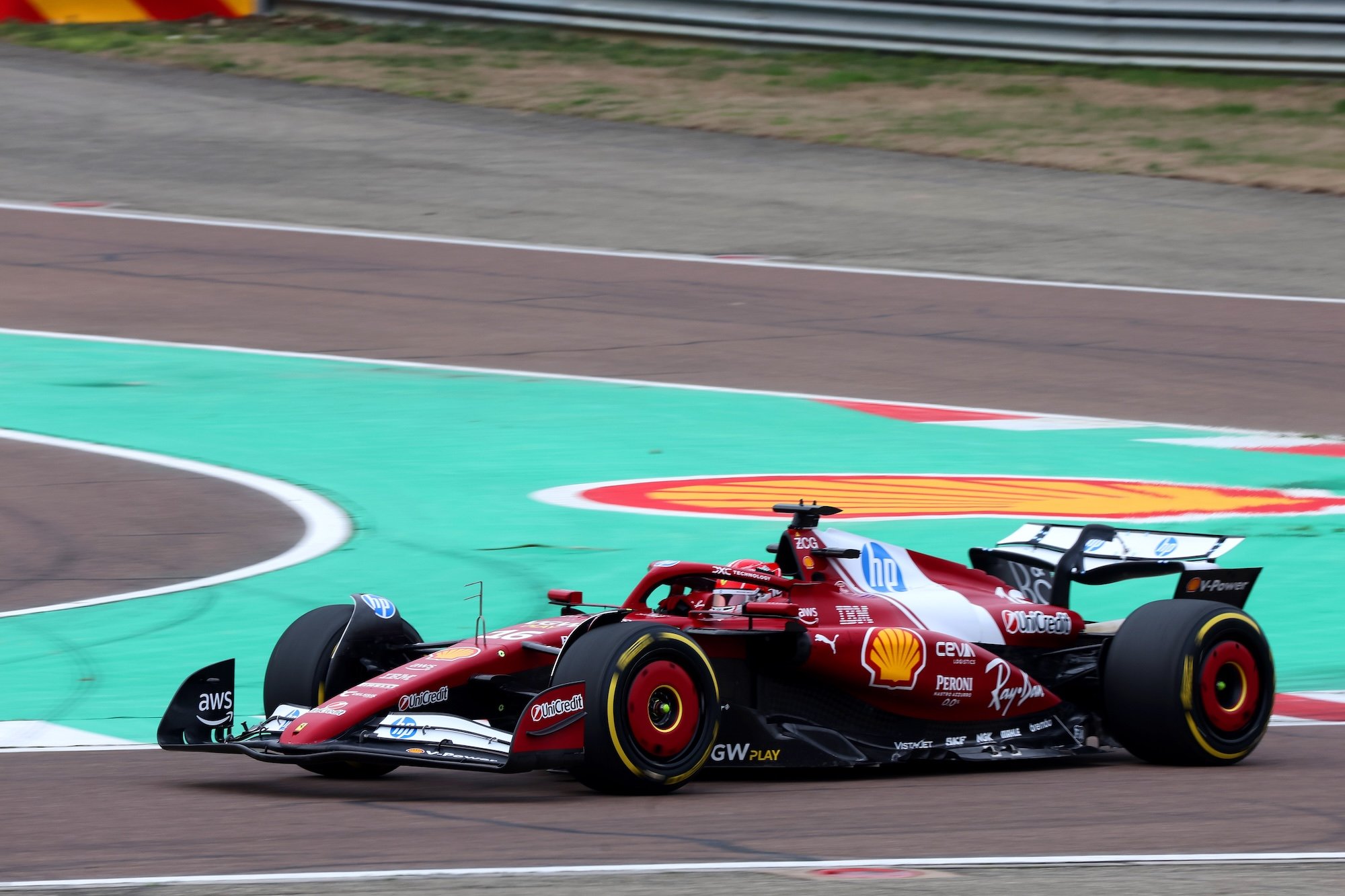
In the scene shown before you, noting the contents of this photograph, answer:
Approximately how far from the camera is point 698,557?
12.0 metres

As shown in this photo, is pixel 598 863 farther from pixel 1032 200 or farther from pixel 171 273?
pixel 1032 200

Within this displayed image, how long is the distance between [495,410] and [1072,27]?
1622 cm

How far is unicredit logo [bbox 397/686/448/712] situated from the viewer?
7.53 metres

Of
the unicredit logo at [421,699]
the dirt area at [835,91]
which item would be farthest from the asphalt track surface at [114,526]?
the dirt area at [835,91]

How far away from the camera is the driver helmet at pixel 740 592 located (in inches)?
323

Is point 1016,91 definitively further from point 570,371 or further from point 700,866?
point 700,866

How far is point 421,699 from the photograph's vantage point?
7578 millimetres

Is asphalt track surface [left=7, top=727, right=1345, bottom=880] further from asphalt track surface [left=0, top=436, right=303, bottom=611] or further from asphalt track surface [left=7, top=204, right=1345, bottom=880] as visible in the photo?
asphalt track surface [left=0, top=436, right=303, bottom=611]

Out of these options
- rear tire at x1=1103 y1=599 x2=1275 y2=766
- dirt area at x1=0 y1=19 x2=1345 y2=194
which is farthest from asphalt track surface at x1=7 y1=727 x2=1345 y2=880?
dirt area at x1=0 y1=19 x2=1345 y2=194

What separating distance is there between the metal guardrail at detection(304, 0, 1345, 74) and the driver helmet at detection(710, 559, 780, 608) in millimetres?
22096

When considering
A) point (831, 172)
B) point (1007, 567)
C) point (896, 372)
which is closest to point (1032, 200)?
point (831, 172)

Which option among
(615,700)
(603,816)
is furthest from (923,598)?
(603,816)

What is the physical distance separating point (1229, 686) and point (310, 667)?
3.42m

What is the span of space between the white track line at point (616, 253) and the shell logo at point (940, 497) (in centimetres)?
771
